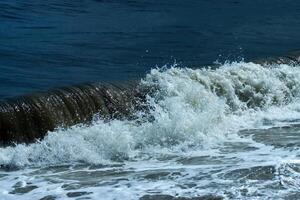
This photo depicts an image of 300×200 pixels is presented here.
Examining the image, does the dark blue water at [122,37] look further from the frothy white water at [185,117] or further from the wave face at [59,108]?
the frothy white water at [185,117]

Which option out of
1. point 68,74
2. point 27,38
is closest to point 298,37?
point 27,38

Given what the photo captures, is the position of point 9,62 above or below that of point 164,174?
above

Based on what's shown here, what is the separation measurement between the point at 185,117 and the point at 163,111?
1.95ft

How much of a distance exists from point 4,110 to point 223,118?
3629 millimetres

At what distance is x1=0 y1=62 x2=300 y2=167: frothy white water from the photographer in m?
9.73

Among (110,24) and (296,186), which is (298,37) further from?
(296,186)

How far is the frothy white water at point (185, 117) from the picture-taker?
31.9 ft

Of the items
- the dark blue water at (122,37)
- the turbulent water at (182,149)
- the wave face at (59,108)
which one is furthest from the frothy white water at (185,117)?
the dark blue water at (122,37)

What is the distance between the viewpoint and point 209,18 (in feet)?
86.7

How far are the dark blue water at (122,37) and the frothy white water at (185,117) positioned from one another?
1.86 m

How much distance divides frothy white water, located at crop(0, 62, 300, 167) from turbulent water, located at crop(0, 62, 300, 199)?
0.05 ft

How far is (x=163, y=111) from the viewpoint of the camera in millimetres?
11586

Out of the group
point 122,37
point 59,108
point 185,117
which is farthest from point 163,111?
point 122,37

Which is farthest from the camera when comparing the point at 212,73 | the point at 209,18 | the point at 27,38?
the point at 209,18
